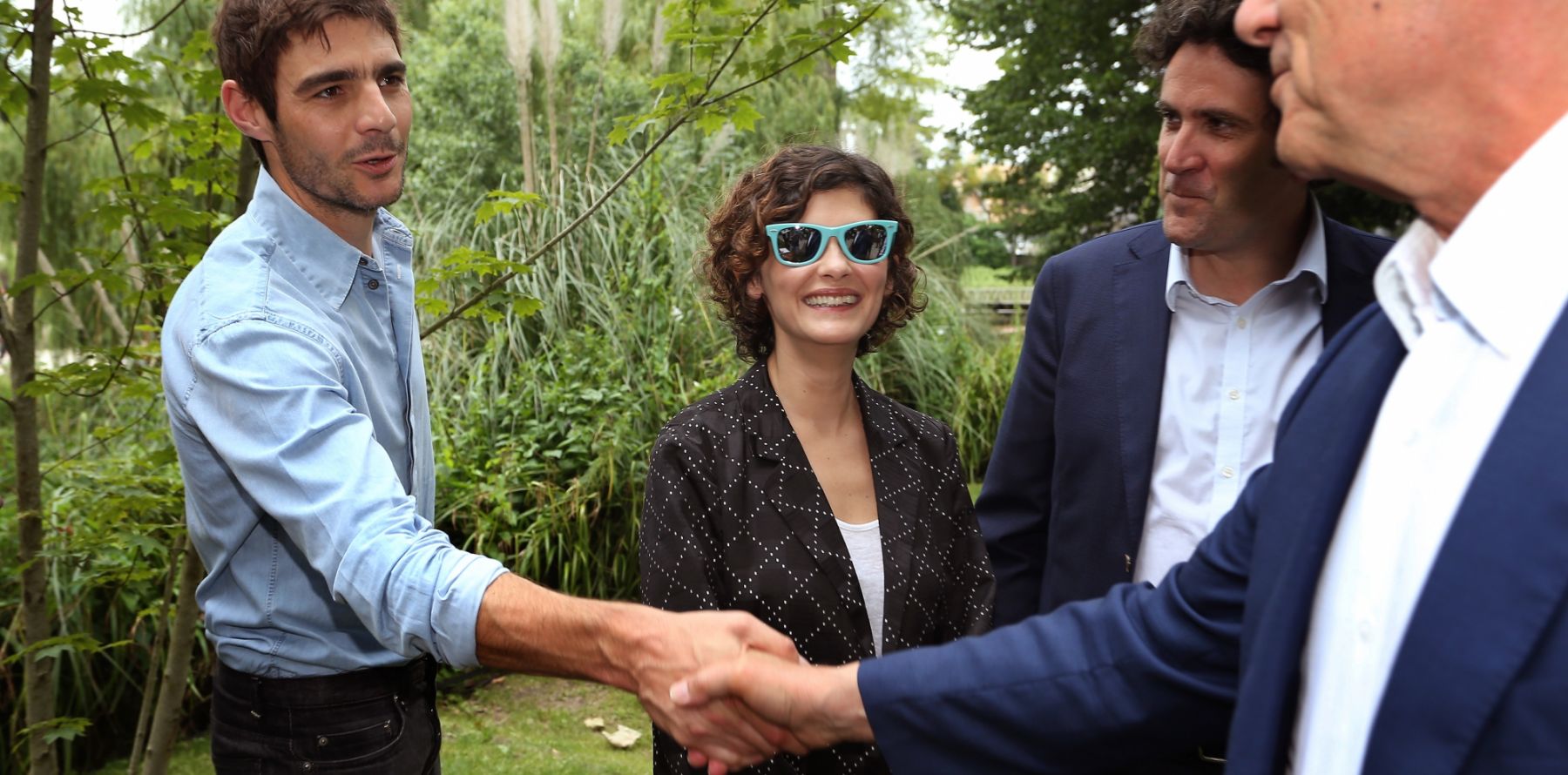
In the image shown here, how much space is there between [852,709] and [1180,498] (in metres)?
0.89

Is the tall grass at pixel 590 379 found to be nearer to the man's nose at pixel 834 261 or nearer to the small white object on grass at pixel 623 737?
the small white object on grass at pixel 623 737

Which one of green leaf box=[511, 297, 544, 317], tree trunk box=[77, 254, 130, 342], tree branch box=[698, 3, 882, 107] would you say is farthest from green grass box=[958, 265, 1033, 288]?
green leaf box=[511, 297, 544, 317]

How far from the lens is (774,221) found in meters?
2.77

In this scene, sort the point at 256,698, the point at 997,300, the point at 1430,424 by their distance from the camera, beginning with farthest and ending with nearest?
the point at 997,300 → the point at 256,698 → the point at 1430,424

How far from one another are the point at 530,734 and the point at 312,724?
123 inches

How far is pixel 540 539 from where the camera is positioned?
5.95 meters

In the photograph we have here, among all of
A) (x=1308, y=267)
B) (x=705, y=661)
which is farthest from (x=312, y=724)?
(x=1308, y=267)

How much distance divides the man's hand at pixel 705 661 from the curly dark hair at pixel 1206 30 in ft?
4.91

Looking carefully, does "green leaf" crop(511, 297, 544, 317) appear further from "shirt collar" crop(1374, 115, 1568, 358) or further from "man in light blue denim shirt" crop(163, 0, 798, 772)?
"shirt collar" crop(1374, 115, 1568, 358)

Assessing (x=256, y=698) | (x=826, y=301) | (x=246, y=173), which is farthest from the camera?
(x=246, y=173)

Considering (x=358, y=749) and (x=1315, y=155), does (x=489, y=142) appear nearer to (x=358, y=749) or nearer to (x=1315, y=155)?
(x=358, y=749)

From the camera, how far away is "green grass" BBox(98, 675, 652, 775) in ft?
15.8

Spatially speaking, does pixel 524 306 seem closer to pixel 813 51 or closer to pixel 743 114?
pixel 743 114

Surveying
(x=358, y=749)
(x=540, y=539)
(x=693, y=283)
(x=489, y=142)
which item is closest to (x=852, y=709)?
(x=358, y=749)
